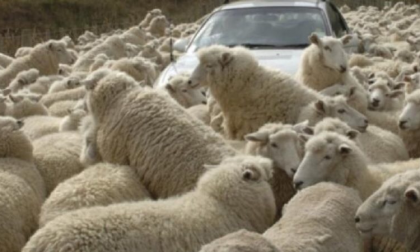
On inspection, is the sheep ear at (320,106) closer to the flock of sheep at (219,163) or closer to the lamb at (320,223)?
the flock of sheep at (219,163)

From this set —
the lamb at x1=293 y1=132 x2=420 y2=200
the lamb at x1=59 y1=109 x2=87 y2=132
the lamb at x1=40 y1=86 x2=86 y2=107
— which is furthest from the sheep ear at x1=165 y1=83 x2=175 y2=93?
the lamb at x1=293 y1=132 x2=420 y2=200

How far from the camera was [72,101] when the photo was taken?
891 cm

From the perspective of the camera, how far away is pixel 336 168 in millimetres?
5102

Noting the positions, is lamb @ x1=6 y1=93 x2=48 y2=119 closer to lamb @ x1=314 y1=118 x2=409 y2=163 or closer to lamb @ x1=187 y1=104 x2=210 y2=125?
lamb @ x1=187 y1=104 x2=210 y2=125

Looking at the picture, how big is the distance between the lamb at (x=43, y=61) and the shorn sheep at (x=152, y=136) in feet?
21.4

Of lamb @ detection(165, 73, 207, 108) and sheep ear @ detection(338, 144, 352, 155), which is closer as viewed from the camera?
sheep ear @ detection(338, 144, 352, 155)

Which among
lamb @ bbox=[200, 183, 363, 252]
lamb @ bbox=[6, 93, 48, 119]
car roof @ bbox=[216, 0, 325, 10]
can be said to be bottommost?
lamb @ bbox=[6, 93, 48, 119]

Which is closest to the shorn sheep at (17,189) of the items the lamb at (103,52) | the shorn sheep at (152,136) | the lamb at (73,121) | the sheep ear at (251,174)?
the shorn sheep at (152,136)

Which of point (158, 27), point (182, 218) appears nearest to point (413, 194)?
point (182, 218)

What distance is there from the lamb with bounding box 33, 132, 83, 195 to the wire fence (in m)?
17.0

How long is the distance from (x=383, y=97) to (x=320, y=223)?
13.3 feet

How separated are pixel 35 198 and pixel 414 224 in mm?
2699

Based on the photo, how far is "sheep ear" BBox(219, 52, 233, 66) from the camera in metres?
6.90

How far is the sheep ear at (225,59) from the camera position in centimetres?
690
